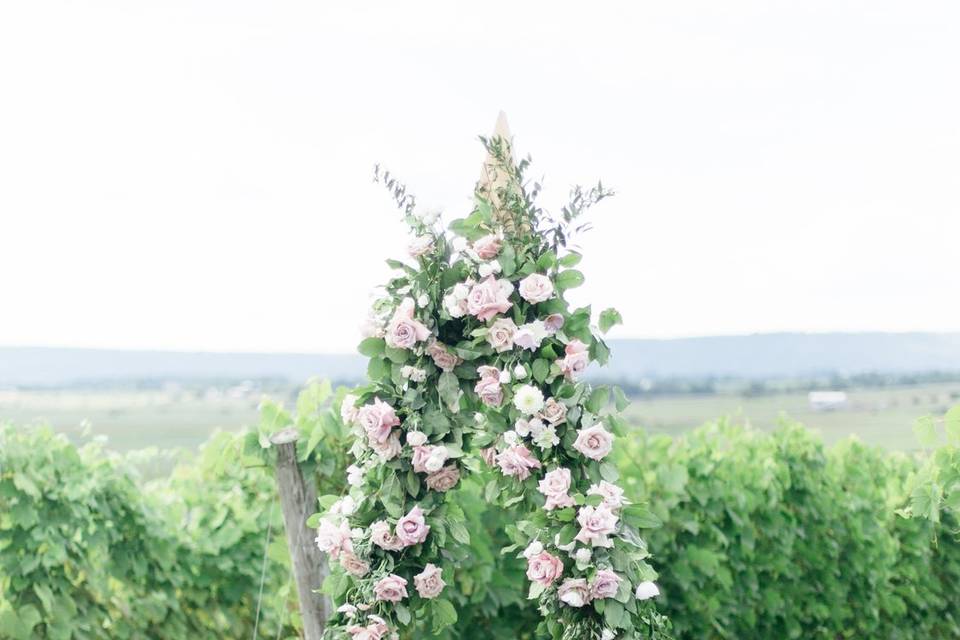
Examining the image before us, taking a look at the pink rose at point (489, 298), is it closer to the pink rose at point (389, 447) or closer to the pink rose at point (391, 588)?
the pink rose at point (389, 447)

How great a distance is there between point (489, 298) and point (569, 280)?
0.85 ft

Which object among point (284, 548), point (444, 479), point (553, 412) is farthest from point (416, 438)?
point (284, 548)

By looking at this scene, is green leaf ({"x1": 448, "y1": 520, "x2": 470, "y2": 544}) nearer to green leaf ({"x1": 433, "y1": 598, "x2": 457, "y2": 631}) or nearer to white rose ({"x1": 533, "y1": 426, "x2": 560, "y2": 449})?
green leaf ({"x1": 433, "y1": 598, "x2": 457, "y2": 631})

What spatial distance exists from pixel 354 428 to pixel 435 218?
0.70 m

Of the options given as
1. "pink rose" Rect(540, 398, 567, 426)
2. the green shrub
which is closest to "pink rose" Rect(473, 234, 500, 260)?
"pink rose" Rect(540, 398, 567, 426)

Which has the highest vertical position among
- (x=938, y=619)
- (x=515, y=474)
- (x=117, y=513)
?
(x=515, y=474)

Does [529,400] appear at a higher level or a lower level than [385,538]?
higher

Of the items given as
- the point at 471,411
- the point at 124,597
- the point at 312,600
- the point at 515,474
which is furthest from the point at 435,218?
the point at 124,597

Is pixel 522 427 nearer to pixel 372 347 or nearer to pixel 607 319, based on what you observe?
pixel 607 319

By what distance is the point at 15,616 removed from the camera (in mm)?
3395

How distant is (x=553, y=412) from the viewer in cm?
275

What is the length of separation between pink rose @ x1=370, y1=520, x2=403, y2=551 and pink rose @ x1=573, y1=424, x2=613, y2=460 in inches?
24.2

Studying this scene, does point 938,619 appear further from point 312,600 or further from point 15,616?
point 15,616

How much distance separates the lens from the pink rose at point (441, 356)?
287cm
